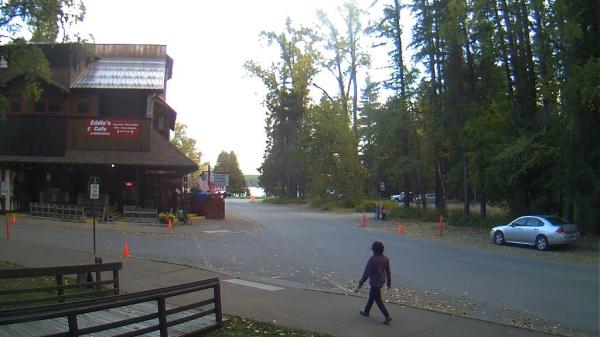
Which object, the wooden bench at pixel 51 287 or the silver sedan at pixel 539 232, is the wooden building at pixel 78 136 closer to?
the silver sedan at pixel 539 232

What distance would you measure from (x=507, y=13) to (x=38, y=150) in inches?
1137

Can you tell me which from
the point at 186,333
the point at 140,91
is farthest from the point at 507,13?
the point at 186,333

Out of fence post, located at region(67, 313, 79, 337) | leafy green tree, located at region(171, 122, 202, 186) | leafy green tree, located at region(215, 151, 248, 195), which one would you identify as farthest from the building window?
leafy green tree, located at region(215, 151, 248, 195)

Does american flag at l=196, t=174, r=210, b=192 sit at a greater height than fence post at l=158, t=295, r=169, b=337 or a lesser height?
greater

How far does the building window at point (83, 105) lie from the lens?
1268 inches

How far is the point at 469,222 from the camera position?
104 ft

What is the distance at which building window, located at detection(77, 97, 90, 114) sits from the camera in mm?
32219

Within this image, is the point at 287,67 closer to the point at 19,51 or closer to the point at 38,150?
the point at 38,150

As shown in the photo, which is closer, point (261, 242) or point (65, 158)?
point (261, 242)

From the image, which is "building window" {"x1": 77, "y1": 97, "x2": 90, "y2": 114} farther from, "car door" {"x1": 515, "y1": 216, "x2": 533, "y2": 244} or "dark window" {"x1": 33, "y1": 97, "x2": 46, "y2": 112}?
"car door" {"x1": 515, "y1": 216, "x2": 533, "y2": 244}

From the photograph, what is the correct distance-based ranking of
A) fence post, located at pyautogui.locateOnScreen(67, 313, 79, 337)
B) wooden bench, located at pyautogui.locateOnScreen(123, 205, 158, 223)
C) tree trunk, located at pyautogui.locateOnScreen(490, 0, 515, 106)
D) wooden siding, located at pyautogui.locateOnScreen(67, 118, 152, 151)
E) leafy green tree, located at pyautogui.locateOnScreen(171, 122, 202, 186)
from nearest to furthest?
fence post, located at pyautogui.locateOnScreen(67, 313, 79, 337) < tree trunk, located at pyautogui.locateOnScreen(490, 0, 515, 106) < wooden bench, located at pyautogui.locateOnScreen(123, 205, 158, 223) < wooden siding, located at pyautogui.locateOnScreen(67, 118, 152, 151) < leafy green tree, located at pyautogui.locateOnScreen(171, 122, 202, 186)

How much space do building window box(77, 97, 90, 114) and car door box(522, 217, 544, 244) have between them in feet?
86.9

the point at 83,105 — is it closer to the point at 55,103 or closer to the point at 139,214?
the point at 55,103

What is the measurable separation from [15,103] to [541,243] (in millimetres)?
31102
